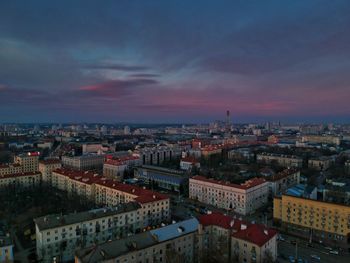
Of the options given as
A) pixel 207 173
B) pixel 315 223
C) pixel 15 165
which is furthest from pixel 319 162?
pixel 15 165

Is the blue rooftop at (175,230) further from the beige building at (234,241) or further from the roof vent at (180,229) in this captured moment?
the beige building at (234,241)

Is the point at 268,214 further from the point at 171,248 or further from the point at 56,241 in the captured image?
the point at 56,241

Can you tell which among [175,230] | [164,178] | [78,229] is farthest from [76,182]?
[175,230]

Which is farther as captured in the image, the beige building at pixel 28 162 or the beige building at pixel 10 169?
the beige building at pixel 28 162

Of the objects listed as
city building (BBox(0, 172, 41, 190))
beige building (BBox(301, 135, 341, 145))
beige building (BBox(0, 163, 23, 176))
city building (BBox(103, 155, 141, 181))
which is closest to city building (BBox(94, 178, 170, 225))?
city building (BBox(0, 172, 41, 190))

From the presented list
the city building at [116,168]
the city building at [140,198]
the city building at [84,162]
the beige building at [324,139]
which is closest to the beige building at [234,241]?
the city building at [140,198]

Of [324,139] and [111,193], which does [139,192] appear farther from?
[324,139]
